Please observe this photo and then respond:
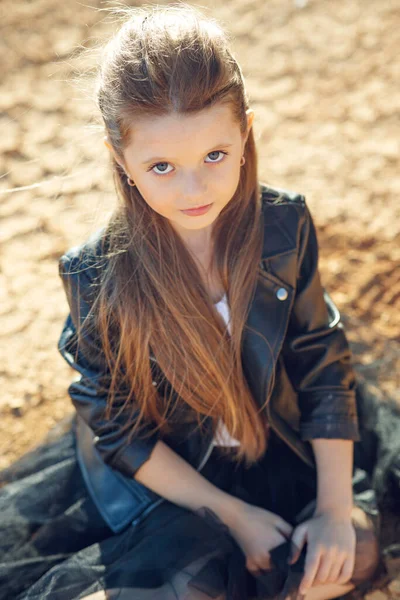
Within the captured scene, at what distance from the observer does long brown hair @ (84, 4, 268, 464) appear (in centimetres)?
152

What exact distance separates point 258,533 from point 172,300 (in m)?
0.53

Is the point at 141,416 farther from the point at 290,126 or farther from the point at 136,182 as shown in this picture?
the point at 290,126

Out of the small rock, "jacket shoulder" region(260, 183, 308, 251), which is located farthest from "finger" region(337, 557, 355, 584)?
"jacket shoulder" region(260, 183, 308, 251)

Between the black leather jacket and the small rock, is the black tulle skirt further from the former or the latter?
the small rock

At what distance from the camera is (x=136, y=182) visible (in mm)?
1402

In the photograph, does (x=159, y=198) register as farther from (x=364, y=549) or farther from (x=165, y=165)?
(x=364, y=549)

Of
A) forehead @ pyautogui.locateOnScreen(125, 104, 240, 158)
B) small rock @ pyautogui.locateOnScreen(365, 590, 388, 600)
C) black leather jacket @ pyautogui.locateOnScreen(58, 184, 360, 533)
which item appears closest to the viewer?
forehead @ pyautogui.locateOnScreen(125, 104, 240, 158)

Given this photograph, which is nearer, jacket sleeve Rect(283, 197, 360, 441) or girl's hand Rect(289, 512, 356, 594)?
girl's hand Rect(289, 512, 356, 594)

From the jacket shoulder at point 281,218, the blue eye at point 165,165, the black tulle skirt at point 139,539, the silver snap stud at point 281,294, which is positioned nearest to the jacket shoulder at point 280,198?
the jacket shoulder at point 281,218

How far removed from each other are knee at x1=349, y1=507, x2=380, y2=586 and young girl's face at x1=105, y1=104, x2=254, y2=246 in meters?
0.75

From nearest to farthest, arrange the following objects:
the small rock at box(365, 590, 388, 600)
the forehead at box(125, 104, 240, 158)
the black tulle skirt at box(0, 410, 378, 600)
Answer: the forehead at box(125, 104, 240, 158) → the black tulle skirt at box(0, 410, 378, 600) → the small rock at box(365, 590, 388, 600)

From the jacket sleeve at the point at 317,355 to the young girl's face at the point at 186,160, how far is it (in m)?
0.34

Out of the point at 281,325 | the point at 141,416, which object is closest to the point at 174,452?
the point at 141,416

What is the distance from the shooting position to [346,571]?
1.59 meters
